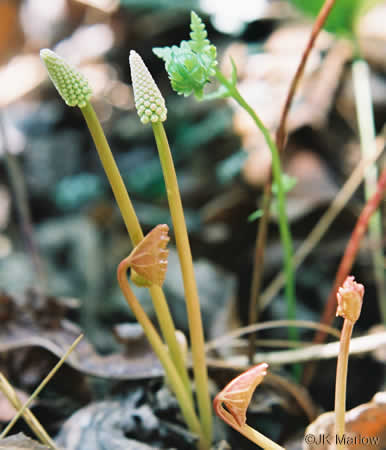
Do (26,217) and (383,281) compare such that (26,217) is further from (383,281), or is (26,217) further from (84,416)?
(383,281)

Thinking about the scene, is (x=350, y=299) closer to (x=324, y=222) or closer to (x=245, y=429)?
(x=245, y=429)

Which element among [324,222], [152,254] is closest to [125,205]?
[152,254]

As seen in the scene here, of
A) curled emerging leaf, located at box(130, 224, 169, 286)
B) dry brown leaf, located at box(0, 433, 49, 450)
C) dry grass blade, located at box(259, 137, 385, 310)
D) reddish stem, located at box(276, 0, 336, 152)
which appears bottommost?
dry grass blade, located at box(259, 137, 385, 310)

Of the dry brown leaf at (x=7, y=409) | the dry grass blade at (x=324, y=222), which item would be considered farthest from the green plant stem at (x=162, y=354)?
the dry grass blade at (x=324, y=222)

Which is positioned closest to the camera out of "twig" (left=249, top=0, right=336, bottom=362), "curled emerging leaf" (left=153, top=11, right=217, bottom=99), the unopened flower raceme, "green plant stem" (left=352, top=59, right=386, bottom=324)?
the unopened flower raceme

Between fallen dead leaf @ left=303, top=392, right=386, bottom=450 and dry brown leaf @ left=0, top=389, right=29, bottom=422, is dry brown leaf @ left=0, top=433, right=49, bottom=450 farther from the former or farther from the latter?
fallen dead leaf @ left=303, top=392, right=386, bottom=450

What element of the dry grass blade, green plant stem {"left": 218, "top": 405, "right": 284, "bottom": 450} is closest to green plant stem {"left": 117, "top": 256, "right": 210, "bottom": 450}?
green plant stem {"left": 218, "top": 405, "right": 284, "bottom": 450}
